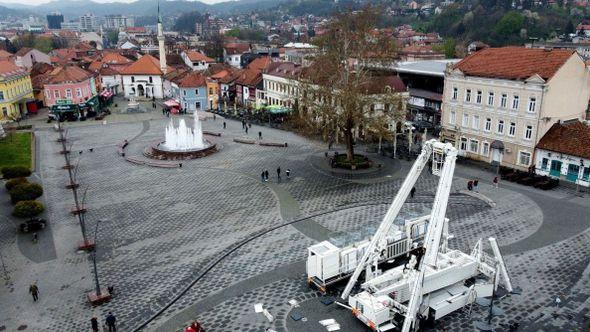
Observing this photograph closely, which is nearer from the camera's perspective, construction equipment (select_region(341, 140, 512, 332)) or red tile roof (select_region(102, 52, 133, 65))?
construction equipment (select_region(341, 140, 512, 332))

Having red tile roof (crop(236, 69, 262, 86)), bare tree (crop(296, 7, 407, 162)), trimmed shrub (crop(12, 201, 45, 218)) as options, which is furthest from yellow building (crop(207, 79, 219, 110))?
trimmed shrub (crop(12, 201, 45, 218))

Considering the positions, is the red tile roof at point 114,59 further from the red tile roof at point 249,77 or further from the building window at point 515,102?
the building window at point 515,102

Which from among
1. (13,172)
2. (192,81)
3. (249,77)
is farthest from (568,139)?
(192,81)

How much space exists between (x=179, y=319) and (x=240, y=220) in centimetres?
1113

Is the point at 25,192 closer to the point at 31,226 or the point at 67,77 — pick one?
the point at 31,226

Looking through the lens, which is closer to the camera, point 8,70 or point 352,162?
point 352,162

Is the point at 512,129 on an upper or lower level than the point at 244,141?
upper

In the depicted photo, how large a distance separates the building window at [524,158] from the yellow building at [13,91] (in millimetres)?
66973

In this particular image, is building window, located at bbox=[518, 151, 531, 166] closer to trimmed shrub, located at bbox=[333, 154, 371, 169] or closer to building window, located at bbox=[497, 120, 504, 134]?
building window, located at bbox=[497, 120, 504, 134]

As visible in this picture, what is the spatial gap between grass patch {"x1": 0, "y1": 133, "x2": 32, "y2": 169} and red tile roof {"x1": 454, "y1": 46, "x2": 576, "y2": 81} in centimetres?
4429

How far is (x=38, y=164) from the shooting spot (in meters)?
45.4

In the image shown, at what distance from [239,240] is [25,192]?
1729 centimetres

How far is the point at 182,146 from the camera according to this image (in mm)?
49750

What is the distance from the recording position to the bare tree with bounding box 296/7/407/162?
133 ft
